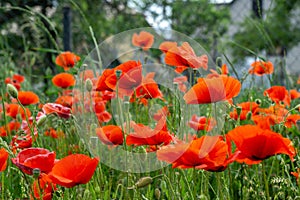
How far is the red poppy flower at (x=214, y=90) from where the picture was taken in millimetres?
789

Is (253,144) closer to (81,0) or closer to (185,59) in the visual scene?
(185,59)

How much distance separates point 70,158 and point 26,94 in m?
0.73

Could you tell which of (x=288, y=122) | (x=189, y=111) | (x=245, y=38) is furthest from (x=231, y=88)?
(x=245, y=38)

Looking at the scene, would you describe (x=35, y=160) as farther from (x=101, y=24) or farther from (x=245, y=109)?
(x=101, y=24)

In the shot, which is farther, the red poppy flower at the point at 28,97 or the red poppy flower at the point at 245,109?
the red poppy flower at the point at 28,97

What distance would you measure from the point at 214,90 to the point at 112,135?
0.22m

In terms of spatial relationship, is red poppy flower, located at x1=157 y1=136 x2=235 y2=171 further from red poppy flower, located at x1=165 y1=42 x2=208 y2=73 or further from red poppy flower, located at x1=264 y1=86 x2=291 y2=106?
red poppy flower, located at x1=264 y1=86 x2=291 y2=106

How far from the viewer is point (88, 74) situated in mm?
1424

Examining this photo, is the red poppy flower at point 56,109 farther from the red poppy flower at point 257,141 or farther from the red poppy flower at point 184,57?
the red poppy flower at point 257,141

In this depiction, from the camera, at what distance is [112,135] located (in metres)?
0.91

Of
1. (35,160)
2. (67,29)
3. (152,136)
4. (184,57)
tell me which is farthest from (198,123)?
(67,29)

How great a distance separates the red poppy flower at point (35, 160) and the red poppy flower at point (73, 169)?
0.07 feet

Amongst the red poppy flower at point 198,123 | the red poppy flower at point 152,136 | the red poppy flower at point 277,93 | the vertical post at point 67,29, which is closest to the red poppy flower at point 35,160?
the red poppy flower at point 152,136

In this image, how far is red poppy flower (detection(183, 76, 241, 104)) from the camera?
2.59ft
